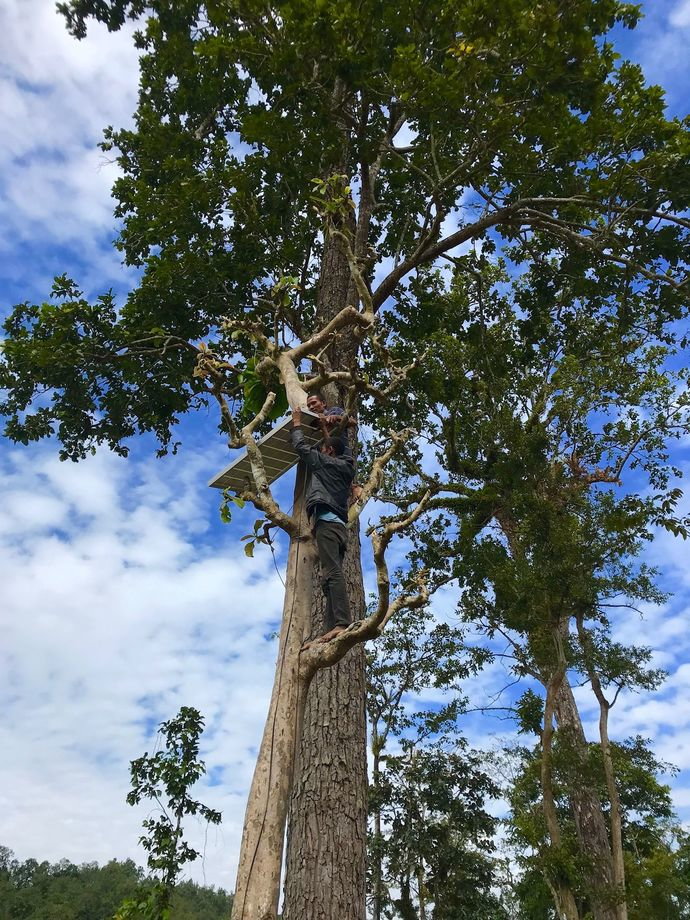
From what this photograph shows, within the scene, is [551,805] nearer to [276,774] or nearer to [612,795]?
[612,795]

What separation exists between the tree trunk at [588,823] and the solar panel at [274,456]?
6.23 meters

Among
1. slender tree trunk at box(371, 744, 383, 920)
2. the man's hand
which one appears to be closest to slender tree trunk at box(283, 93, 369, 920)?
the man's hand

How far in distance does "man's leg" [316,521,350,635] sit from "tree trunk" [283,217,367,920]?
1055 mm

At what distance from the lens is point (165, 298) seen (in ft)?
24.6

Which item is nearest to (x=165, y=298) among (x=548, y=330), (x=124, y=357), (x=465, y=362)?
(x=124, y=357)

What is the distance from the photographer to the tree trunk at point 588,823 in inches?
311

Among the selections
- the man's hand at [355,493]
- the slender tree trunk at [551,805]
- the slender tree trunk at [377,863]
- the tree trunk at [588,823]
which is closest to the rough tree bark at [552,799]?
the slender tree trunk at [551,805]

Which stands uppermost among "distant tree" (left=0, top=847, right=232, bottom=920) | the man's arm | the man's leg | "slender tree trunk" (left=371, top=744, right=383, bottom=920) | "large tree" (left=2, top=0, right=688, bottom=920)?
"large tree" (left=2, top=0, right=688, bottom=920)

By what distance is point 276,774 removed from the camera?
241cm

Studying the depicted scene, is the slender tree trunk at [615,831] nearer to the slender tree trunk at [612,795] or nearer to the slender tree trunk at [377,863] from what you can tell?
the slender tree trunk at [612,795]

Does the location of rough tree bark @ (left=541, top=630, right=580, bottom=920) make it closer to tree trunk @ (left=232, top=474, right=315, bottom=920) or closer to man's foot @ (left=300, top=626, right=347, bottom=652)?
man's foot @ (left=300, top=626, right=347, bottom=652)

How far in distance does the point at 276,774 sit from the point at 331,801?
5.79 ft

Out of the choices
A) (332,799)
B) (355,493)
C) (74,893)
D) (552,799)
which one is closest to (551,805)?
(552,799)

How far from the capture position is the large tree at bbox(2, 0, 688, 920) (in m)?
5.63
